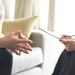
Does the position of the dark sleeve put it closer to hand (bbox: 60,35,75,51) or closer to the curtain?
hand (bbox: 60,35,75,51)

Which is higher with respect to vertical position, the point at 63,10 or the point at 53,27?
the point at 63,10

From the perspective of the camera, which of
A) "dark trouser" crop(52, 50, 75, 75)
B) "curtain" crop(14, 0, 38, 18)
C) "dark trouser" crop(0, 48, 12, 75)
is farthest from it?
"curtain" crop(14, 0, 38, 18)

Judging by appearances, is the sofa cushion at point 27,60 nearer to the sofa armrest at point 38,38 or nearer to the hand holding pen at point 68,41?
the sofa armrest at point 38,38

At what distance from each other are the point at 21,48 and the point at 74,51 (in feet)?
0.88

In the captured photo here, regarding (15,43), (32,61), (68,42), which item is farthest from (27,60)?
(15,43)

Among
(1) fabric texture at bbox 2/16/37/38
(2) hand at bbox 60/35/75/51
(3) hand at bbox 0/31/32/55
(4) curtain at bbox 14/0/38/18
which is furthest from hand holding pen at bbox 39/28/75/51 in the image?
(4) curtain at bbox 14/0/38/18

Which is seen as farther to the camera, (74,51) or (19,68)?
(19,68)

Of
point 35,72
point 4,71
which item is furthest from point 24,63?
point 4,71

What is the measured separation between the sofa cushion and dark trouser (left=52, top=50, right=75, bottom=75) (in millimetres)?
745

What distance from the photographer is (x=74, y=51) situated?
104 cm

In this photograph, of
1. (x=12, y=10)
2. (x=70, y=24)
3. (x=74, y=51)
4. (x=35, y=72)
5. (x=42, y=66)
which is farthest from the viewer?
(x=12, y=10)

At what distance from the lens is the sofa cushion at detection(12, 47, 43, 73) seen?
70.7 inches

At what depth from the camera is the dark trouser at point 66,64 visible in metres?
0.98

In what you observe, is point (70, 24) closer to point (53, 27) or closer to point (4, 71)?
point (53, 27)
